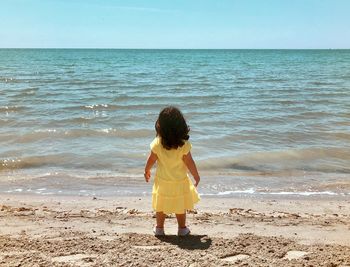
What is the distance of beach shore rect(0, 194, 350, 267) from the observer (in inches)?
152

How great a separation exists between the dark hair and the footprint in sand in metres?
1.39

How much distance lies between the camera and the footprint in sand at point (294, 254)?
12.9 feet

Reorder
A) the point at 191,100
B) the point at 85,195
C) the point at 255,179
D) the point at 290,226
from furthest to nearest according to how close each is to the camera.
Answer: the point at 191,100 < the point at 255,179 < the point at 85,195 < the point at 290,226

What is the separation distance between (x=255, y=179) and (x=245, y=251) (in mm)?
3596

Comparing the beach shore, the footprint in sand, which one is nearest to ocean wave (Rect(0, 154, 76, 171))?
the beach shore

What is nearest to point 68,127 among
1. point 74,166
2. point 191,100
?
point 74,166

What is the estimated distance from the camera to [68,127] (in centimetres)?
1146

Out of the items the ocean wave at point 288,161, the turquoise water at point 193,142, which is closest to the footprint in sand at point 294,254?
the turquoise water at point 193,142

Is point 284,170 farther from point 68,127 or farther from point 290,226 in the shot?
point 68,127

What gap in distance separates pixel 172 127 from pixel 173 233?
3.66 feet

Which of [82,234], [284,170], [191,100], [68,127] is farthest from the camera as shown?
[191,100]

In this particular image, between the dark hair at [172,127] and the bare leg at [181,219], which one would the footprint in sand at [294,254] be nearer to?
the bare leg at [181,219]

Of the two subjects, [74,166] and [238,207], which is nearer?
[238,207]

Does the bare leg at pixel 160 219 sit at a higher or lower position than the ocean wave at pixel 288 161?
higher
